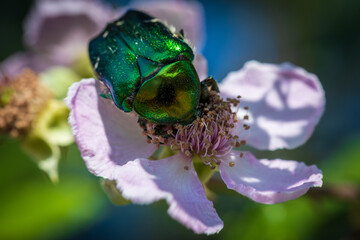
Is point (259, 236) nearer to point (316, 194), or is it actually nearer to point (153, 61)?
point (316, 194)

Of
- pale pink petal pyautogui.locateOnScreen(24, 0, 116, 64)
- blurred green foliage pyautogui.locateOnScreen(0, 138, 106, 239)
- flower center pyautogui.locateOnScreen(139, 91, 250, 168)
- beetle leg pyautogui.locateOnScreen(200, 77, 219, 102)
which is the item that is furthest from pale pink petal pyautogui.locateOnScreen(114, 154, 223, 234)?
pale pink petal pyautogui.locateOnScreen(24, 0, 116, 64)

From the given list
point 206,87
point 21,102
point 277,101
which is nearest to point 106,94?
point 206,87

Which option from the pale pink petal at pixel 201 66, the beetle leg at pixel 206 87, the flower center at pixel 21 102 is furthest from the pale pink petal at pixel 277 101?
the flower center at pixel 21 102

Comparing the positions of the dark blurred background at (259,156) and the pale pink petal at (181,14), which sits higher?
the pale pink petal at (181,14)

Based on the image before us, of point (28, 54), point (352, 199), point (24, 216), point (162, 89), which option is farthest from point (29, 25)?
point (352, 199)

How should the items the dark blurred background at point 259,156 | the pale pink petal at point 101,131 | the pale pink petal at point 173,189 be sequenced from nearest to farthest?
the pale pink petal at point 173,189
the pale pink petal at point 101,131
the dark blurred background at point 259,156

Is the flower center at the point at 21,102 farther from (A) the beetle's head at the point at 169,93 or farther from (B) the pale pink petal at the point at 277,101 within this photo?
(B) the pale pink petal at the point at 277,101

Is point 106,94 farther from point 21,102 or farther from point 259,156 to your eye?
point 259,156

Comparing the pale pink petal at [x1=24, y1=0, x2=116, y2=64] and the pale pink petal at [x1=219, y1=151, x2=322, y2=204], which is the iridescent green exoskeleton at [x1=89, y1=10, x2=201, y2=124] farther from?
the pale pink petal at [x1=24, y1=0, x2=116, y2=64]
